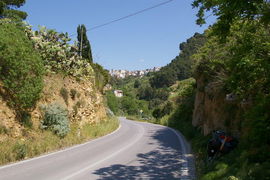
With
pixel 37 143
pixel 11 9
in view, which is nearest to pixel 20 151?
pixel 37 143

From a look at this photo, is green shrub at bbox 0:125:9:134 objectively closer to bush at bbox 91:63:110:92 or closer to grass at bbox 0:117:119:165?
grass at bbox 0:117:119:165

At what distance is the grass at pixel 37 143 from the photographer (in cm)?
1011

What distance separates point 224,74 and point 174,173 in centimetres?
590

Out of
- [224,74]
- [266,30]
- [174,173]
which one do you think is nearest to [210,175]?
[174,173]

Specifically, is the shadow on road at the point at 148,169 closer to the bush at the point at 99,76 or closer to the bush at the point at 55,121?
the bush at the point at 55,121

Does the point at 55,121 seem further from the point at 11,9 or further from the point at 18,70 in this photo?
the point at 11,9

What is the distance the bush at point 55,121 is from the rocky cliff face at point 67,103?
34cm

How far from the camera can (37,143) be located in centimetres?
1200

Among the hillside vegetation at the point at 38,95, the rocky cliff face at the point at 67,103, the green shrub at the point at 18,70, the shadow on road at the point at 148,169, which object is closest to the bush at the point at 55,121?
the hillside vegetation at the point at 38,95

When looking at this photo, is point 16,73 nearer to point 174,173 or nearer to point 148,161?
point 148,161

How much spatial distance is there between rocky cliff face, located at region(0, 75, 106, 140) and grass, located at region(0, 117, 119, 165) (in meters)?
0.63

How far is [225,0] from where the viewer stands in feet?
19.1

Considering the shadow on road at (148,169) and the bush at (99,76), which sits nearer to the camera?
the shadow on road at (148,169)

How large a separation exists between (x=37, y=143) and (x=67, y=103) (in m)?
6.39
